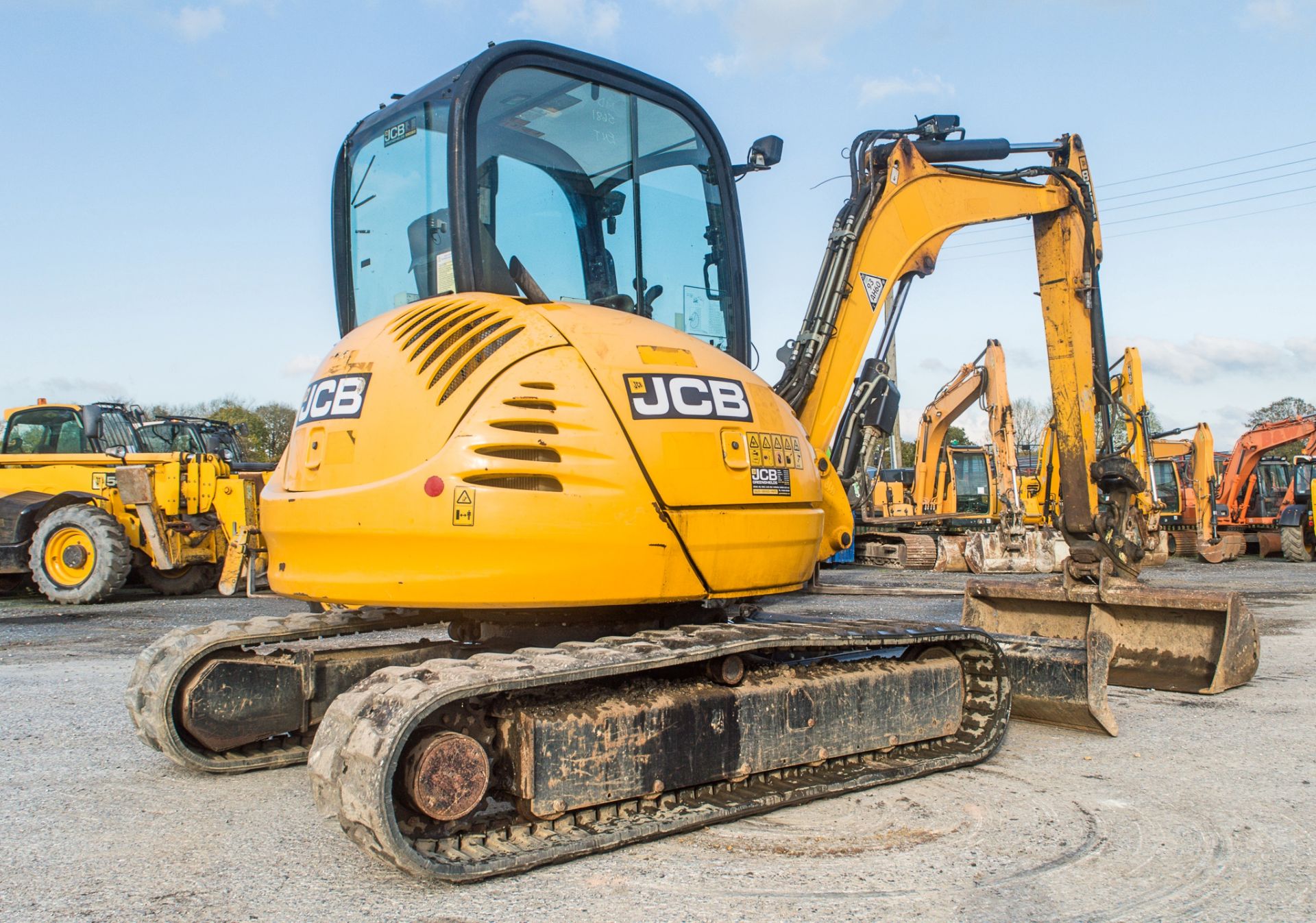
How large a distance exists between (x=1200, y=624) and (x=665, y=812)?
13.2ft

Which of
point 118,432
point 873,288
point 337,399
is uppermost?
point 118,432

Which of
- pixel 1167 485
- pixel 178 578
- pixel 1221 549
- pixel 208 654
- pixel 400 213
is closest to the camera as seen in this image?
pixel 208 654

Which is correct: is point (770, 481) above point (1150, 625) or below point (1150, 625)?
above

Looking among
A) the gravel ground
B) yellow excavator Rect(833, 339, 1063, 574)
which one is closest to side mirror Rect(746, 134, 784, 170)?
the gravel ground

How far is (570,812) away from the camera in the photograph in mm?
3688

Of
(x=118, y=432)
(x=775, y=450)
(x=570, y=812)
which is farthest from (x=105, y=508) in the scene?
(x=570, y=812)

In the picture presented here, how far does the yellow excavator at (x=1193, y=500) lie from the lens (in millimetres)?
19922

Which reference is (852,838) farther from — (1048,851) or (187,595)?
(187,595)

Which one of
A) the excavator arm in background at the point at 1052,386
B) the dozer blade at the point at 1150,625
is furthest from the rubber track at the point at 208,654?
the dozer blade at the point at 1150,625

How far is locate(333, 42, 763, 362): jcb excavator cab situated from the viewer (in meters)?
4.49

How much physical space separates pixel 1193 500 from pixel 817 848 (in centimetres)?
2161

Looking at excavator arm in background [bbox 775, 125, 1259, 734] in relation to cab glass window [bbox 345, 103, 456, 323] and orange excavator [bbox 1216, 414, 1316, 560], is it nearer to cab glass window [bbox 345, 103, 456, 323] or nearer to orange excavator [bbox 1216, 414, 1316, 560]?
cab glass window [bbox 345, 103, 456, 323]

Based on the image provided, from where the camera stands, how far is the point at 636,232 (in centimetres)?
487

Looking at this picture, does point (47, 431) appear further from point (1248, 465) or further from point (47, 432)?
point (1248, 465)
